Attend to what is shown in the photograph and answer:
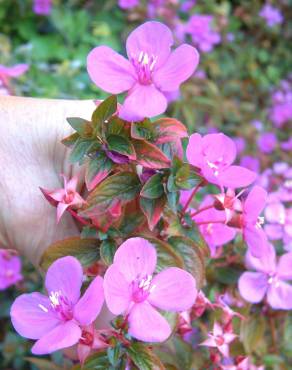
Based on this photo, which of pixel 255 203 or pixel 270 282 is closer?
pixel 255 203

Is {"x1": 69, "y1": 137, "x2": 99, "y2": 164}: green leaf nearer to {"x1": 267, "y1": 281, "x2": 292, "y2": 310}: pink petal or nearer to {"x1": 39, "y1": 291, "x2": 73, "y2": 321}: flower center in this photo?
{"x1": 39, "y1": 291, "x2": 73, "y2": 321}: flower center

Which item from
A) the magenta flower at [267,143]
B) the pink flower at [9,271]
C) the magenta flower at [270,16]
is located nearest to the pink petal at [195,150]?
the pink flower at [9,271]

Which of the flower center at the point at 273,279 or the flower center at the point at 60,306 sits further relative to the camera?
the flower center at the point at 273,279

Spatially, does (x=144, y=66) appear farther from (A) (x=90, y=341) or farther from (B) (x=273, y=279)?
(B) (x=273, y=279)

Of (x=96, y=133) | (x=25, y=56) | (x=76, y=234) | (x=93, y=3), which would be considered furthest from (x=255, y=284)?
(x=93, y=3)

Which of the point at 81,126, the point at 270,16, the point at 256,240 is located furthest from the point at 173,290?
the point at 270,16

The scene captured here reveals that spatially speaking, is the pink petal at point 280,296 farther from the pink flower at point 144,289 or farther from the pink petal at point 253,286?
the pink flower at point 144,289
